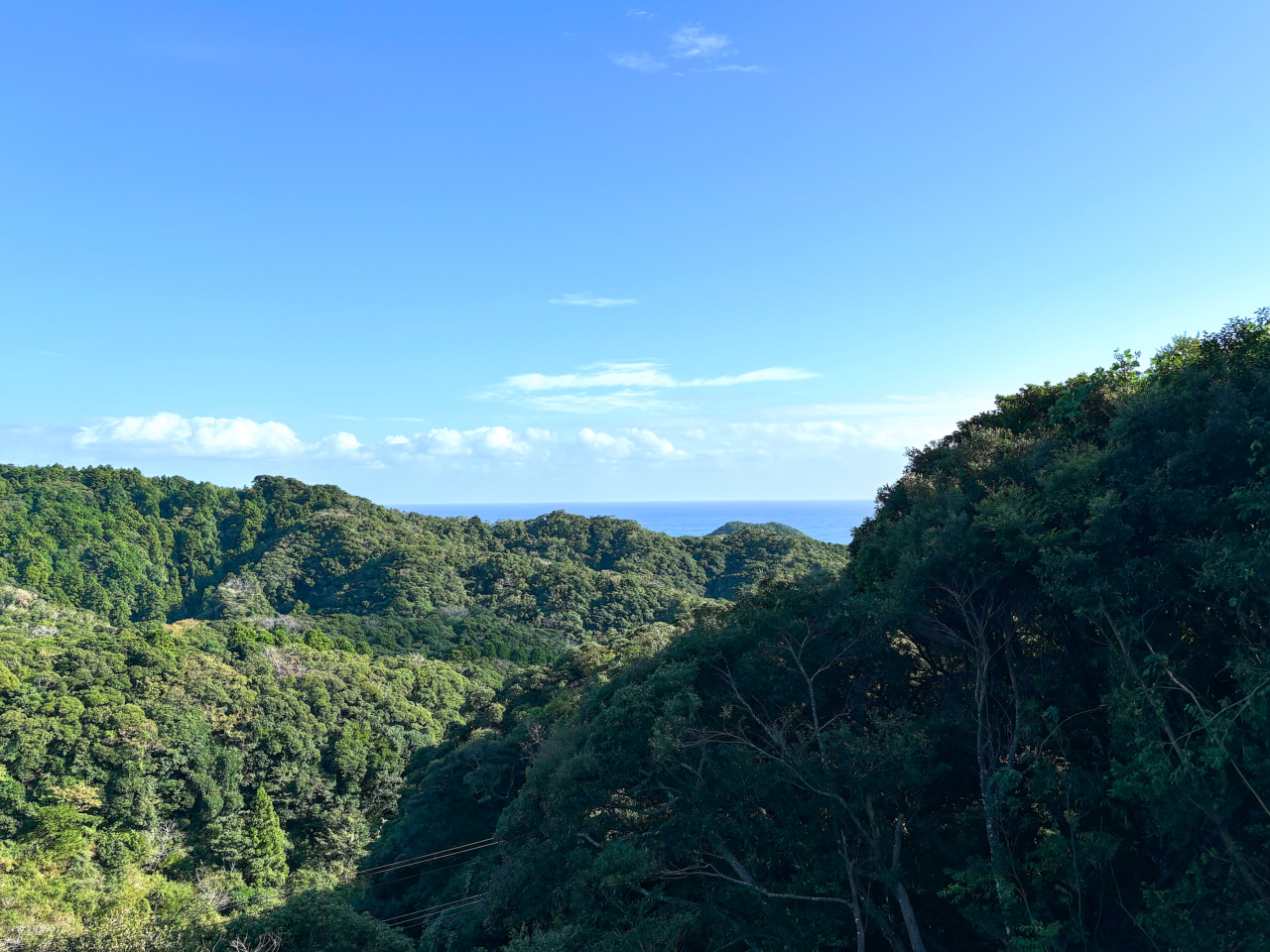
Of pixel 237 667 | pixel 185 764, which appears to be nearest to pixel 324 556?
pixel 237 667

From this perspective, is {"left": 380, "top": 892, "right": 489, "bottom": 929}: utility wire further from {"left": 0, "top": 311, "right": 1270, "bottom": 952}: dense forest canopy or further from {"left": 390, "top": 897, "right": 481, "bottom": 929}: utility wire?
{"left": 0, "top": 311, "right": 1270, "bottom": 952}: dense forest canopy

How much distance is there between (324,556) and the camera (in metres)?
86.1

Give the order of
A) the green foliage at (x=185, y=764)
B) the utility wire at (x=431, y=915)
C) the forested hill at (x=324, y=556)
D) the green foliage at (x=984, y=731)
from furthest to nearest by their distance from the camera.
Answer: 1. the forested hill at (x=324, y=556)
2. the green foliage at (x=185, y=764)
3. the utility wire at (x=431, y=915)
4. the green foliage at (x=984, y=731)

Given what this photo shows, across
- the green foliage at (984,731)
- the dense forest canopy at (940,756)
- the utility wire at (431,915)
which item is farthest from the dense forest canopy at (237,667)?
the green foliage at (984,731)

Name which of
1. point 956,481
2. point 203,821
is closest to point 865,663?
point 956,481

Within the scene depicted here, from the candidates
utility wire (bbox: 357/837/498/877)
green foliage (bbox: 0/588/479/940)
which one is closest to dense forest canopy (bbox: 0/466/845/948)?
green foliage (bbox: 0/588/479/940)

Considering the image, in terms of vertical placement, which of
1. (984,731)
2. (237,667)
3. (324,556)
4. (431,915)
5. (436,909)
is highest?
(984,731)

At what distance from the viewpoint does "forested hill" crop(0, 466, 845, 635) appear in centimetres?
7288

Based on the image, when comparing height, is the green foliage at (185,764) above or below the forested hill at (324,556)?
below

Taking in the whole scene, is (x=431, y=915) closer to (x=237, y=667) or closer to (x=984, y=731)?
(x=984, y=731)

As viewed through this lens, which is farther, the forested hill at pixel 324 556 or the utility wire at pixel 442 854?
the forested hill at pixel 324 556

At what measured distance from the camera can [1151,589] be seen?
8.47 m

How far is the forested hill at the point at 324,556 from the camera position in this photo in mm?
72875

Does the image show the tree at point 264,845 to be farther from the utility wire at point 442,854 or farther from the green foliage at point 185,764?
the utility wire at point 442,854
